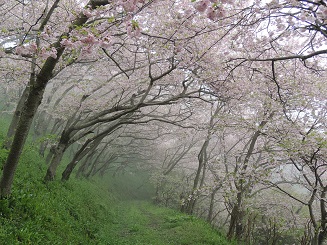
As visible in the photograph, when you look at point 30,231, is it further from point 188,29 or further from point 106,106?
point 106,106

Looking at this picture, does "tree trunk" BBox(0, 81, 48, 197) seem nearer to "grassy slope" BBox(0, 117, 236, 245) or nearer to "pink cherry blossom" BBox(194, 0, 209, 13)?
"grassy slope" BBox(0, 117, 236, 245)

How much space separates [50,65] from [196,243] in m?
9.09

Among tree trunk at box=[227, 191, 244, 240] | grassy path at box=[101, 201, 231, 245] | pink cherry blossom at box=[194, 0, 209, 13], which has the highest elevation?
pink cherry blossom at box=[194, 0, 209, 13]

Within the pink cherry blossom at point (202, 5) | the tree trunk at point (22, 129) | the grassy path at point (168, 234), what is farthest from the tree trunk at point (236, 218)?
the pink cherry blossom at point (202, 5)

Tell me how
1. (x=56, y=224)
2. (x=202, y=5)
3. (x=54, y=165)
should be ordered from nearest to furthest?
(x=202, y=5), (x=56, y=224), (x=54, y=165)

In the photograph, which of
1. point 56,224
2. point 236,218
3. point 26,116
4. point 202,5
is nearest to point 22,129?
point 26,116

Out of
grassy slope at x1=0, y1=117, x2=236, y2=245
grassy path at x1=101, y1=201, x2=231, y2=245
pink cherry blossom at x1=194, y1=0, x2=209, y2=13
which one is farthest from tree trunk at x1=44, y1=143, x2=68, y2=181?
pink cherry blossom at x1=194, y1=0, x2=209, y2=13

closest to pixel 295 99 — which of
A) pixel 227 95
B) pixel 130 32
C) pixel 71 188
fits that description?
pixel 227 95

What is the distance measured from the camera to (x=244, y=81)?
13695 mm

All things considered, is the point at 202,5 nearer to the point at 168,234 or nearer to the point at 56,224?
the point at 56,224

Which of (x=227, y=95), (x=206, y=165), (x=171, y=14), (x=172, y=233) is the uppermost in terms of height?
(x=171, y=14)

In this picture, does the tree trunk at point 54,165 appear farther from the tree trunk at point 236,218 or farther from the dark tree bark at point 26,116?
the tree trunk at point 236,218

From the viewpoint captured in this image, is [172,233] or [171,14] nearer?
[171,14]

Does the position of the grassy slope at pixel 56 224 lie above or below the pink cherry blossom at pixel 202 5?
below
